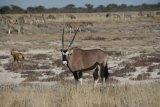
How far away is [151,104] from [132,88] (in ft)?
5.67

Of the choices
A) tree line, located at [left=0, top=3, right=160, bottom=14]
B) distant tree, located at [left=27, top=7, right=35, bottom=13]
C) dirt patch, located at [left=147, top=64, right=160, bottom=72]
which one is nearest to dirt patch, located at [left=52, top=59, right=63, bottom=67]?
dirt patch, located at [left=147, top=64, right=160, bottom=72]

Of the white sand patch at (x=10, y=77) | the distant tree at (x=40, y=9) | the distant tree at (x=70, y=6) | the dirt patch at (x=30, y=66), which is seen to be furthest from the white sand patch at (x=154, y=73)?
the distant tree at (x=70, y=6)

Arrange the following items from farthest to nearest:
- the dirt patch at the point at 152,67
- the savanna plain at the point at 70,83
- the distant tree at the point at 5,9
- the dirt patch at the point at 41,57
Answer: the distant tree at the point at 5,9, the dirt patch at the point at 41,57, the dirt patch at the point at 152,67, the savanna plain at the point at 70,83

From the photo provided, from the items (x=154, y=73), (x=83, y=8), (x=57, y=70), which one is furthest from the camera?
(x=83, y=8)

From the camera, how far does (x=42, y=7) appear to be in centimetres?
15362

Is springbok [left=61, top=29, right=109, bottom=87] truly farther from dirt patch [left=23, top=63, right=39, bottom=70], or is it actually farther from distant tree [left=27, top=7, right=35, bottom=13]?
distant tree [left=27, top=7, right=35, bottom=13]

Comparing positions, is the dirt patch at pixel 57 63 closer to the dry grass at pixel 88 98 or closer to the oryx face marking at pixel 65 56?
the oryx face marking at pixel 65 56

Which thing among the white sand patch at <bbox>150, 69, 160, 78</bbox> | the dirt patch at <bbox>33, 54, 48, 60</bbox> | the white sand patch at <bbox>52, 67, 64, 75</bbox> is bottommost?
the dirt patch at <bbox>33, 54, 48, 60</bbox>

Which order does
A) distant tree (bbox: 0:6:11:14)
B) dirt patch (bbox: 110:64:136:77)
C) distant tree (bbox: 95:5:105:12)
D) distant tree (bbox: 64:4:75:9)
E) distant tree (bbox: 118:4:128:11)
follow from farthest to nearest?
distant tree (bbox: 64:4:75:9) → distant tree (bbox: 118:4:128:11) → distant tree (bbox: 95:5:105:12) → distant tree (bbox: 0:6:11:14) → dirt patch (bbox: 110:64:136:77)

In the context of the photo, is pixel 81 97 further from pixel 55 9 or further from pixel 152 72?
pixel 55 9

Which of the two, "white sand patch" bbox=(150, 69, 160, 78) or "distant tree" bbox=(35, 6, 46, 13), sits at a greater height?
"white sand patch" bbox=(150, 69, 160, 78)

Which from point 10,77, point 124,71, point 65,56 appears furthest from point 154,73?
point 65,56

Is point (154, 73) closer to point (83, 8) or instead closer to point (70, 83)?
point (70, 83)

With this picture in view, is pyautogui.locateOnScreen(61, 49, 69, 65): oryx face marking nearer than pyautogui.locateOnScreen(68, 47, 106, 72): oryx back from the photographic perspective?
Yes
